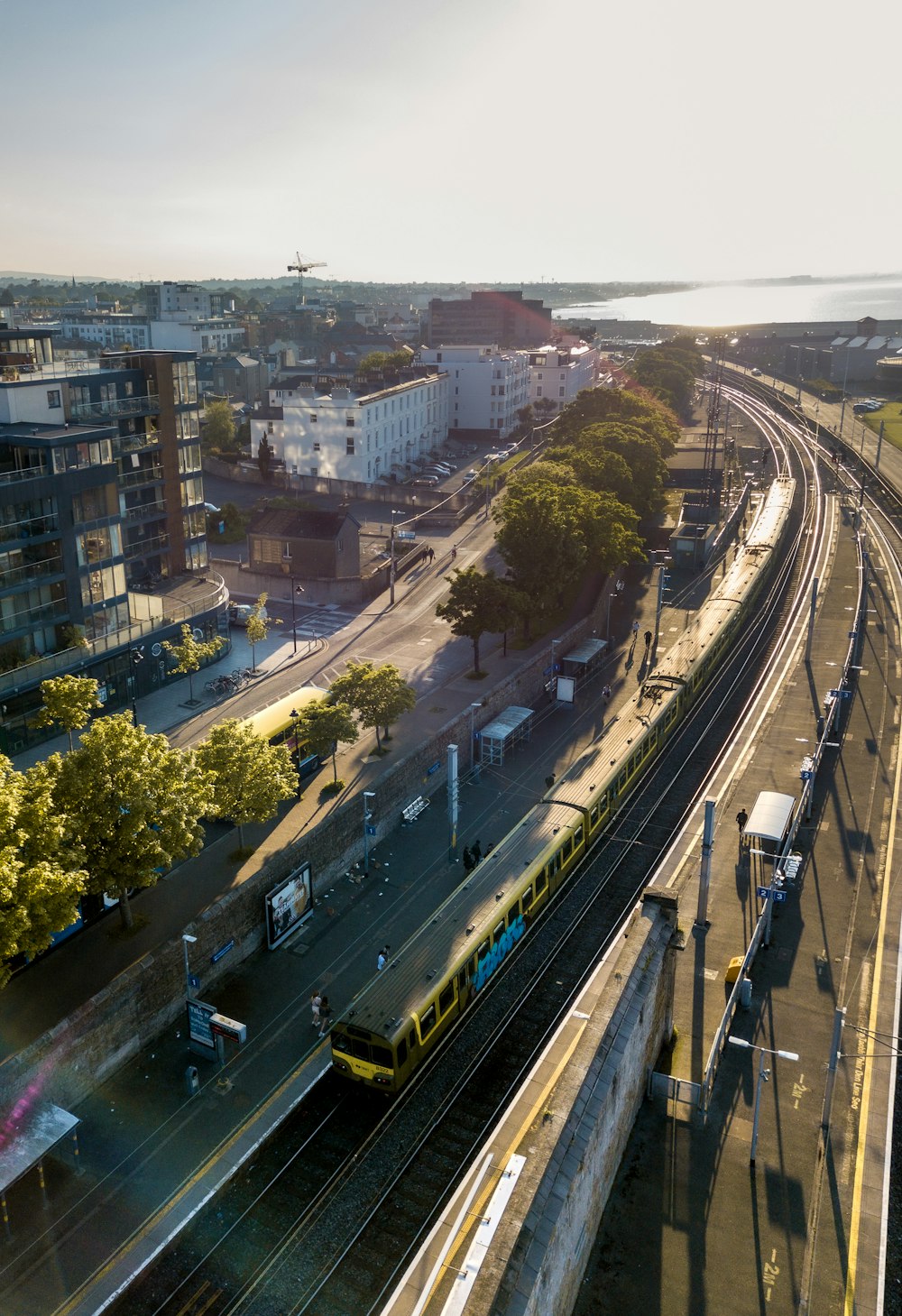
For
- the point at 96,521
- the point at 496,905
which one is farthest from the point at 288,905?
the point at 96,521

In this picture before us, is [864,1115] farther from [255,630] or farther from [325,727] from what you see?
[255,630]

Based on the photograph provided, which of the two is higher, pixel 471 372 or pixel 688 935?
pixel 471 372

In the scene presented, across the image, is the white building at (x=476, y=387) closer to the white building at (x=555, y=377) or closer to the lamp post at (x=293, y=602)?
the white building at (x=555, y=377)

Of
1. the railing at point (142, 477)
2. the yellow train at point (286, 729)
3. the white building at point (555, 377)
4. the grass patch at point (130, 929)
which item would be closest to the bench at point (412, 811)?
the yellow train at point (286, 729)

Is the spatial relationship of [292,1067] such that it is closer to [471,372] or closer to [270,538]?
[270,538]

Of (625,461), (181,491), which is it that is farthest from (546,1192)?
(625,461)

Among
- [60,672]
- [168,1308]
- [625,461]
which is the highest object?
[625,461]

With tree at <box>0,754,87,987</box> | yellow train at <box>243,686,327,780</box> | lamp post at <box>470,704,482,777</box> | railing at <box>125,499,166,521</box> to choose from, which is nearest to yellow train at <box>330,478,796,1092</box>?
lamp post at <box>470,704,482,777</box>
